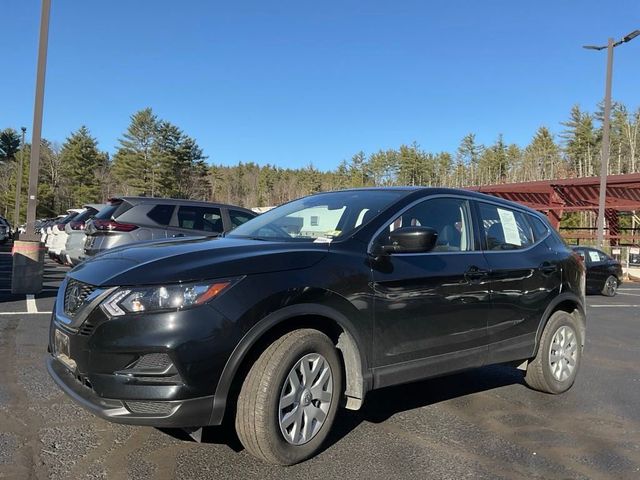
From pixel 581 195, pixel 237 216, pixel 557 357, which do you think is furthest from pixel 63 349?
pixel 581 195

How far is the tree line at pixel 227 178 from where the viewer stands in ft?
197

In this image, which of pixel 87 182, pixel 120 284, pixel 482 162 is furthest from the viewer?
pixel 482 162

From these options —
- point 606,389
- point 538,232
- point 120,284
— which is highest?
point 538,232

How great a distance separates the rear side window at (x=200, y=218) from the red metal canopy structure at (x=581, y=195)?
77.3ft

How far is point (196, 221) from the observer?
10102 mm

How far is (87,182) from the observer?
61406 millimetres

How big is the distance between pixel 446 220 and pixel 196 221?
6.44 m

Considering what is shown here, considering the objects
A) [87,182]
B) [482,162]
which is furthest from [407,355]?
[482,162]

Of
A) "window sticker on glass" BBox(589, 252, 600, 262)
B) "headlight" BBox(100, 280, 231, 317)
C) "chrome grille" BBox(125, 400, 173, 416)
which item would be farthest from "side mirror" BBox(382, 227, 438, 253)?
"window sticker on glass" BBox(589, 252, 600, 262)

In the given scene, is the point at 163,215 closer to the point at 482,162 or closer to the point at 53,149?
the point at 53,149

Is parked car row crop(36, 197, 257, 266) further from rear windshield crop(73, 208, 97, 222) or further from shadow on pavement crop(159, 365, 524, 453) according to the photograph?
shadow on pavement crop(159, 365, 524, 453)

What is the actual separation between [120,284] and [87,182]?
208 feet

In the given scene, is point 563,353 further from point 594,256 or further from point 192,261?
point 594,256

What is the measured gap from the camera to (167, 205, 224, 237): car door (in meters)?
9.66
